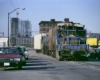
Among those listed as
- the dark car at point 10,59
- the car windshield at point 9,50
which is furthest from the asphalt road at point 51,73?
the car windshield at point 9,50

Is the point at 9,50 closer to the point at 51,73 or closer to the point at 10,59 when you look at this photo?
the point at 10,59

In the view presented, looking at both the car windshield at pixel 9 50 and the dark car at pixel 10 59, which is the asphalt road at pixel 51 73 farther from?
the car windshield at pixel 9 50

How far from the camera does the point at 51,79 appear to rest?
13.8 m

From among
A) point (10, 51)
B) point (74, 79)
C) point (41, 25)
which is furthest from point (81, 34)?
point (41, 25)

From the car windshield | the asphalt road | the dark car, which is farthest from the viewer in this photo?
the car windshield

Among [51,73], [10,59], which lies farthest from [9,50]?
[51,73]

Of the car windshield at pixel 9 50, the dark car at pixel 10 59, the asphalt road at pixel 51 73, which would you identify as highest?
the car windshield at pixel 9 50

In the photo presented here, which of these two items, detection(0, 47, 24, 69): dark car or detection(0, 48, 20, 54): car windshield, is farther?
detection(0, 48, 20, 54): car windshield

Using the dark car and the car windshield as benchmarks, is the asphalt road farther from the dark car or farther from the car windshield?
the car windshield

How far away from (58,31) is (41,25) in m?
147

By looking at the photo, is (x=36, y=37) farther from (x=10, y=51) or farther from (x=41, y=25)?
(x=41, y=25)

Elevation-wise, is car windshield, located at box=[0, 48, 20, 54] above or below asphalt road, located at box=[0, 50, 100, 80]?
above

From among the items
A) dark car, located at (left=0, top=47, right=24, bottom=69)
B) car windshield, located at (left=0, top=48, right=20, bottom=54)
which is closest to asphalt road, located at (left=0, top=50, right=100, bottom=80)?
dark car, located at (left=0, top=47, right=24, bottom=69)

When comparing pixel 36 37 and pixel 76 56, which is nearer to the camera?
pixel 76 56
